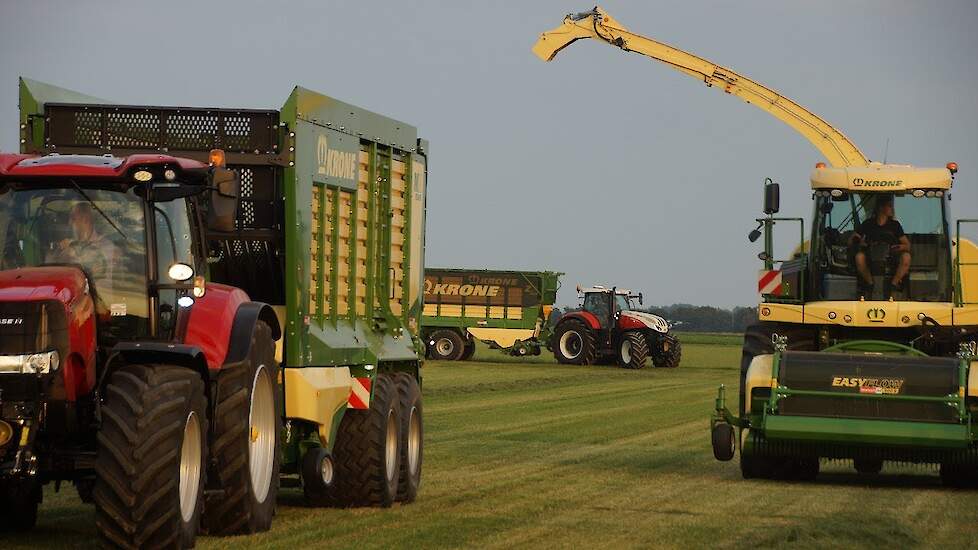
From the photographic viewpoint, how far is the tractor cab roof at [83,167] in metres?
10.2

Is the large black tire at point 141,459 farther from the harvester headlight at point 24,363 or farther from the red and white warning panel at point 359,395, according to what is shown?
the red and white warning panel at point 359,395

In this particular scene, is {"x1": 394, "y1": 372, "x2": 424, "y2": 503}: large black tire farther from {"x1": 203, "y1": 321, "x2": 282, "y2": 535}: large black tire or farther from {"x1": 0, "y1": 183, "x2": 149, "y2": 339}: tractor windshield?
{"x1": 0, "y1": 183, "x2": 149, "y2": 339}: tractor windshield

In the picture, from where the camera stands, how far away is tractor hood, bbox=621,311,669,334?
49469 mm

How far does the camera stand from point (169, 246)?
34.8 ft

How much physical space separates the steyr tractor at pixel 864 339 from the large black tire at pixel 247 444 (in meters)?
6.03

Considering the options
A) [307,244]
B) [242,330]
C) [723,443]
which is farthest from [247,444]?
[723,443]

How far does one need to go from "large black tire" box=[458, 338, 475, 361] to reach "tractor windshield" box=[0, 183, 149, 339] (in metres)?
41.0

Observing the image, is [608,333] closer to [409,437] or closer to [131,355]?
[409,437]

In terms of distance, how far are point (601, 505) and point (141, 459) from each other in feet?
18.4

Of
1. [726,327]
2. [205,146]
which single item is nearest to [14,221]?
[205,146]

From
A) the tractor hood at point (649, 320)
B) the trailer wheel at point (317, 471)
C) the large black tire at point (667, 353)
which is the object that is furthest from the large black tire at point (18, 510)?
the large black tire at point (667, 353)

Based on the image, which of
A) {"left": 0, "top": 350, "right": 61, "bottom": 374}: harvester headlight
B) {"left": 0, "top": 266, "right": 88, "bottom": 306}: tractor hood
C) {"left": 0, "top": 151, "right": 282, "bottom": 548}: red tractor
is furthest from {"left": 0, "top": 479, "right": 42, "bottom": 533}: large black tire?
{"left": 0, "top": 350, "right": 61, "bottom": 374}: harvester headlight

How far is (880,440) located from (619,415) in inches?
483

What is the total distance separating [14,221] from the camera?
1014 centimetres
